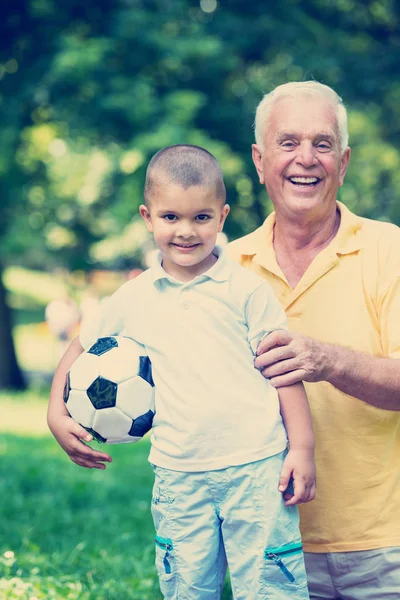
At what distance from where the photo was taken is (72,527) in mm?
5648

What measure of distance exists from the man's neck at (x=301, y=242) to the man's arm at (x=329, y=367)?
0.54m

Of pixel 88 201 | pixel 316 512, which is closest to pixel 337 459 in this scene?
pixel 316 512

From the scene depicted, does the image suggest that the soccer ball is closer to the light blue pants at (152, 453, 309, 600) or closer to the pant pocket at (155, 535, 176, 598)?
the light blue pants at (152, 453, 309, 600)

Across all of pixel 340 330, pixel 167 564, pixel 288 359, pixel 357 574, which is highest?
pixel 340 330

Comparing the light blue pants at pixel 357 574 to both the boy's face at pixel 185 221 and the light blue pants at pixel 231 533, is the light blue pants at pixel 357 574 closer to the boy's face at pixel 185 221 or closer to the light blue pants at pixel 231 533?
the light blue pants at pixel 231 533

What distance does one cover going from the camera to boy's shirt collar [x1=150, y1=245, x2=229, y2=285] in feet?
9.46

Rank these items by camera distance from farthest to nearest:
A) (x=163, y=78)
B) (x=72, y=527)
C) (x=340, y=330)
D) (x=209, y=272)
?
(x=163, y=78)
(x=72, y=527)
(x=340, y=330)
(x=209, y=272)

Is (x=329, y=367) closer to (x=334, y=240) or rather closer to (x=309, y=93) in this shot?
(x=334, y=240)

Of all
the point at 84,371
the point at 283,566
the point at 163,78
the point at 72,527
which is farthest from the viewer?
the point at 163,78

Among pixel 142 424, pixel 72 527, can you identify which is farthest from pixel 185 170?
pixel 72 527

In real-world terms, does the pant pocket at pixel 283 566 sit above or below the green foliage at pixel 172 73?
below

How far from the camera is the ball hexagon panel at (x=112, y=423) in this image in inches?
116

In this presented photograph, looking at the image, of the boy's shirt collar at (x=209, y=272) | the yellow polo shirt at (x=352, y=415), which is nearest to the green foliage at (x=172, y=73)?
the yellow polo shirt at (x=352, y=415)

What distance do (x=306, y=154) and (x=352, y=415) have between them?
3.28 ft
